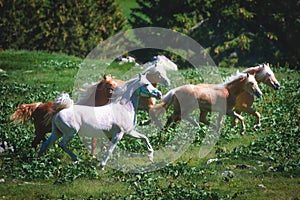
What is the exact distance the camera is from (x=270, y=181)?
44.0 ft

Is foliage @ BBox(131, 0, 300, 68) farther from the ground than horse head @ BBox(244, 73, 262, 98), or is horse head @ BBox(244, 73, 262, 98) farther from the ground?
horse head @ BBox(244, 73, 262, 98)

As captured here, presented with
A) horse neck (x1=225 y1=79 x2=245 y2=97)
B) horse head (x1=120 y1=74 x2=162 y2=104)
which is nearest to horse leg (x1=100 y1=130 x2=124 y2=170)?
horse head (x1=120 y1=74 x2=162 y2=104)

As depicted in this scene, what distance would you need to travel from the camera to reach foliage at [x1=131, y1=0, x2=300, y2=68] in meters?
36.7

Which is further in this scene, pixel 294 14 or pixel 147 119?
pixel 294 14

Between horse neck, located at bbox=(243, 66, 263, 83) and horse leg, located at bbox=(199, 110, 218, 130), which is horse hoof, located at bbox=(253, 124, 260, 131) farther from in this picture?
horse neck, located at bbox=(243, 66, 263, 83)

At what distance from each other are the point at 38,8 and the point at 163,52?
23.5 feet

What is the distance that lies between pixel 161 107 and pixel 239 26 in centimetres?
2128

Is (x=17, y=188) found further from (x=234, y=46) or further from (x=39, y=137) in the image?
(x=234, y=46)

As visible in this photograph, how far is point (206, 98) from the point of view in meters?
17.5

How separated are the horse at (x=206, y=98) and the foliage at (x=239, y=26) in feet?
60.3

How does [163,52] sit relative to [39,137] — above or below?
below

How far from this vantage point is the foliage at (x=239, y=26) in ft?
120

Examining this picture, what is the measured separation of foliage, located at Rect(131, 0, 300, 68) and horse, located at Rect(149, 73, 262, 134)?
1839cm

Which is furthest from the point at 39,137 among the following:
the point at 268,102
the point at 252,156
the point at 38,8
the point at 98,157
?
the point at 38,8
